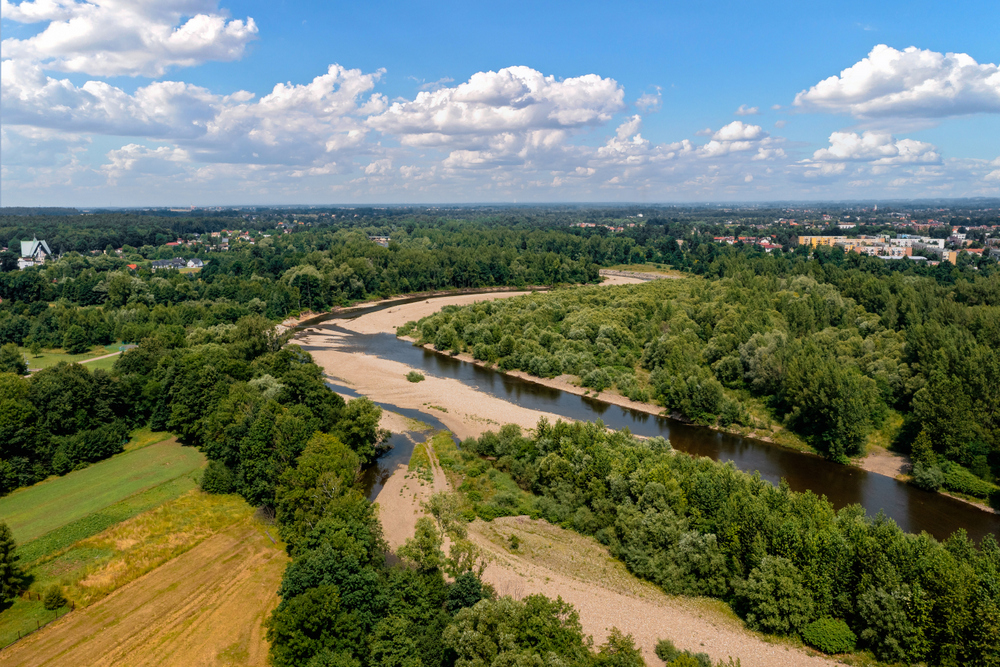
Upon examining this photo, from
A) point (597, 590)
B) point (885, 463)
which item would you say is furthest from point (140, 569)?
point (885, 463)

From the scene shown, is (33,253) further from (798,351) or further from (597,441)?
(798,351)

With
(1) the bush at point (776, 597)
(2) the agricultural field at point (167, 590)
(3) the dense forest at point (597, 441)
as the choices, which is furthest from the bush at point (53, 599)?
(1) the bush at point (776, 597)

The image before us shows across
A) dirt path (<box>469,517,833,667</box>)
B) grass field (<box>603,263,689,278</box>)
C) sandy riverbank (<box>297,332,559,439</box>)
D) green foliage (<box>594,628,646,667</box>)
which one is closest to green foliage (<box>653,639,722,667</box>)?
dirt path (<box>469,517,833,667</box>)

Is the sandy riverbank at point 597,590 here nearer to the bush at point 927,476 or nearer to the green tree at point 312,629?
the green tree at point 312,629

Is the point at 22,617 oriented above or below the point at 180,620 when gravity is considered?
above

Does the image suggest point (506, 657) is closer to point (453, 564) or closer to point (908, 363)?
point (453, 564)

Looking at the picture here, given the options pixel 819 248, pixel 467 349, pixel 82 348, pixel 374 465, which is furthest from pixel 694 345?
pixel 819 248
